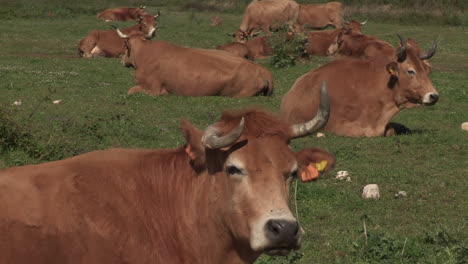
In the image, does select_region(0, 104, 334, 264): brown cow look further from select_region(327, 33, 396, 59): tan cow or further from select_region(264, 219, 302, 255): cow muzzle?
select_region(327, 33, 396, 59): tan cow

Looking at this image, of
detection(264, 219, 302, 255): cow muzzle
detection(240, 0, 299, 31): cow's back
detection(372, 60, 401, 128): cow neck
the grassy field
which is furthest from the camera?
detection(240, 0, 299, 31): cow's back

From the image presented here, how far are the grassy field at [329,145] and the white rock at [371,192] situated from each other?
0.11 meters

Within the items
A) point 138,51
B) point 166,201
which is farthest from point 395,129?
point 166,201

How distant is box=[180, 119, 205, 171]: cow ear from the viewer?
625 centimetres

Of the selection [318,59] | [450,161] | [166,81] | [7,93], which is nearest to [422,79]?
[450,161]

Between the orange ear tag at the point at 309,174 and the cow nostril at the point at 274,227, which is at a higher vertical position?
the cow nostril at the point at 274,227

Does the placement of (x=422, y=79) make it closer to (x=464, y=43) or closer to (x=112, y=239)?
(x=112, y=239)

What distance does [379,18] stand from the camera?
49.2 m

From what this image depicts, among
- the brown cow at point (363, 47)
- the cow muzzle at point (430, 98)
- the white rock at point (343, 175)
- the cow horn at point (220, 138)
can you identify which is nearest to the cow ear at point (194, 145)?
the cow horn at point (220, 138)

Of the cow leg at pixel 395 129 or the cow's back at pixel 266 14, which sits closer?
the cow leg at pixel 395 129

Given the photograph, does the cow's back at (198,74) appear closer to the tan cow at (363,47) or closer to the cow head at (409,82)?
the cow head at (409,82)

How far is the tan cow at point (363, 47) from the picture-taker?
26.2 metres

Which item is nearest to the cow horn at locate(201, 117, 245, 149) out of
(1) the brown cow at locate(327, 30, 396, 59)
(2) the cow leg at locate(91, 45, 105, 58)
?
(1) the brown cow at locate(327, 30, 396, 59)

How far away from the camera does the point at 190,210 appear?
6.48 m
